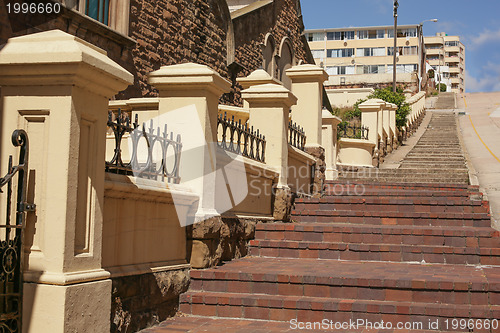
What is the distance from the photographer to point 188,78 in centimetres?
760

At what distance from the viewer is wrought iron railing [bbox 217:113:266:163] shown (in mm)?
8695

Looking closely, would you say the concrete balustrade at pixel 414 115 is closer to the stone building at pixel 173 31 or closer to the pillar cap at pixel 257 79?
the stone building at pixel 173 31

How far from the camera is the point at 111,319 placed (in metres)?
5.53

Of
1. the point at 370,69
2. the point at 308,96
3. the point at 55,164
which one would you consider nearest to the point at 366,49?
the point at 370,69

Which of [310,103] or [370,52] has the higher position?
[370,52]

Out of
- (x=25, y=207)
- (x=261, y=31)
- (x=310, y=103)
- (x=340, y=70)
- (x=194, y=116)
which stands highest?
(x=340, y=70)

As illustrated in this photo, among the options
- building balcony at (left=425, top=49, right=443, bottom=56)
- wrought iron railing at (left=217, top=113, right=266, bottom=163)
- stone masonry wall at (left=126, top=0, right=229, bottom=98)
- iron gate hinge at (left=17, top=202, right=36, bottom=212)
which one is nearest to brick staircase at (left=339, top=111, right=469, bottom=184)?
stone masonry wall at (left=126, top=0, right=229, bottom=98)

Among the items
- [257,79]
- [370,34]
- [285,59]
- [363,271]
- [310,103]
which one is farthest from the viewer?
[370,34]

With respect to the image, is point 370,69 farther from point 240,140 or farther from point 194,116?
point 194,116

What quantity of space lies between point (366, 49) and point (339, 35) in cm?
494

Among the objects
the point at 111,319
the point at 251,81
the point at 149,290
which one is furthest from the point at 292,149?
the point at 111,319

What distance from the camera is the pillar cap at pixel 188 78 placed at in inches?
297

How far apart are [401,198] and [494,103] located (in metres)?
38.7

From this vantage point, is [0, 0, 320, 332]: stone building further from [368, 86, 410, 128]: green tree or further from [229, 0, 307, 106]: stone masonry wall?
[368, 86, 410, 128]: green tree
